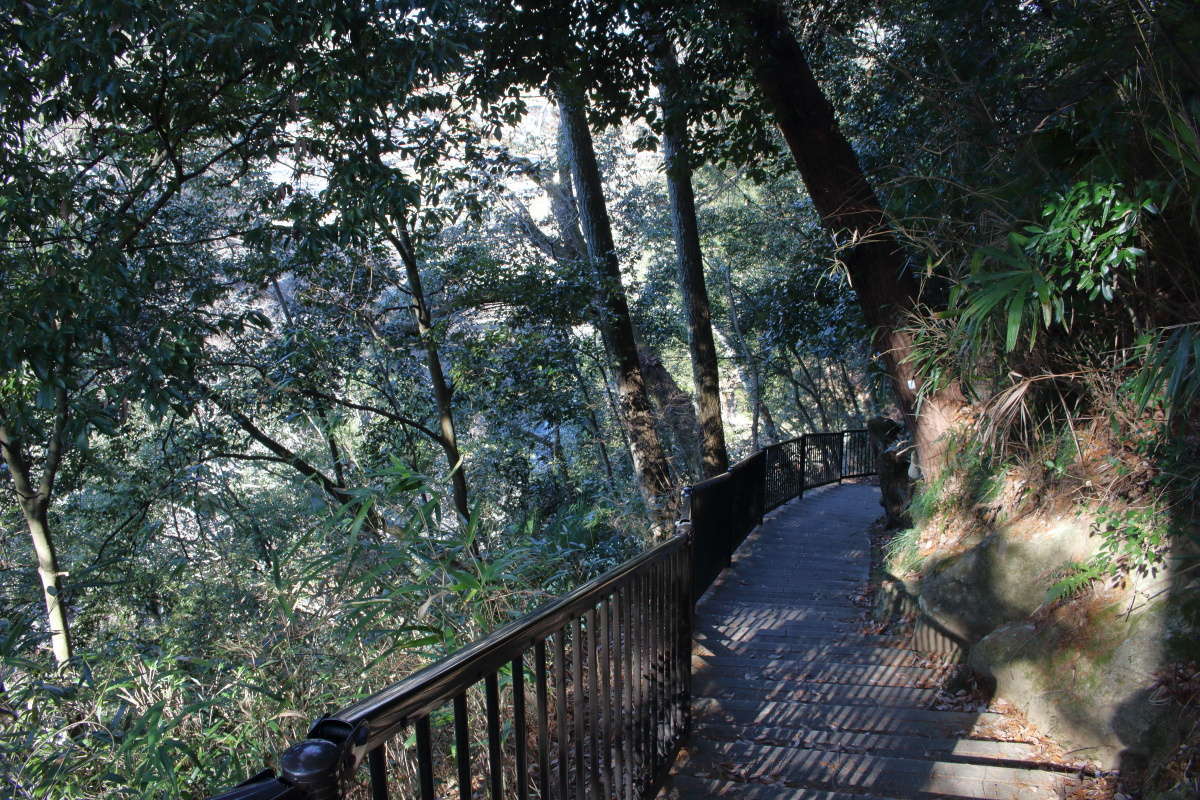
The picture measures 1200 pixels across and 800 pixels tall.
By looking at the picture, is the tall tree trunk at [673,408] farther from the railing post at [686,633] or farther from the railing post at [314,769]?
the railing post at [314,769]

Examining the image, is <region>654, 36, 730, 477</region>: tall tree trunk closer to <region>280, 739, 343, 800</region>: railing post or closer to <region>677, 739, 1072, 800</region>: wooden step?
<region>677, 739, 1072, 800</region>: wooden step

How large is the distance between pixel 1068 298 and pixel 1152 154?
0.77 meters

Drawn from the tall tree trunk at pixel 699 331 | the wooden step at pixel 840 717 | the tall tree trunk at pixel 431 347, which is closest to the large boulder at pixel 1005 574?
the wooden step at pixel 840 717

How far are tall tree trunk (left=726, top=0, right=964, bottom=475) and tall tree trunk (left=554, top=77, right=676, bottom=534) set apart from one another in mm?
3185

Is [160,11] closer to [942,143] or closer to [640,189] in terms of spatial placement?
[942,143]

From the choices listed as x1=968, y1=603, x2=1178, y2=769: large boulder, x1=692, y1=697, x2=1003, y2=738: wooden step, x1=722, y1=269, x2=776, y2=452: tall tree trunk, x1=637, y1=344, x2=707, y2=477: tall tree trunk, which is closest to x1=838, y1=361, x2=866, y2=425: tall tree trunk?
x1=722, y1=269, x2=776, y2=452: tall tree trunk

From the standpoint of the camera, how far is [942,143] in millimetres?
5461

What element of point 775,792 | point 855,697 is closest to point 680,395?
point 855,697

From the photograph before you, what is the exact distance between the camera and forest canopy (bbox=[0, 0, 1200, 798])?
10.7 ft

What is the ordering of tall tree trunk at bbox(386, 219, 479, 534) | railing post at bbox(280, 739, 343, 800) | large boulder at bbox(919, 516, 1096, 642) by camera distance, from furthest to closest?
tall tree trunk at bbox(386, 219, 479, 534) → large boulder at bbox(919, 516, 1096, 642) → railing post at bbox(280, 739, 343, 800)

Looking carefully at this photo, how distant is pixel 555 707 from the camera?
8.56 ft

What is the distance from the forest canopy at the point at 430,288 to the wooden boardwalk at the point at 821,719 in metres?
1.11

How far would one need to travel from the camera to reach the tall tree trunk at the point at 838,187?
6.34 meters

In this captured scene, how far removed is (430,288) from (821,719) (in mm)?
9804
